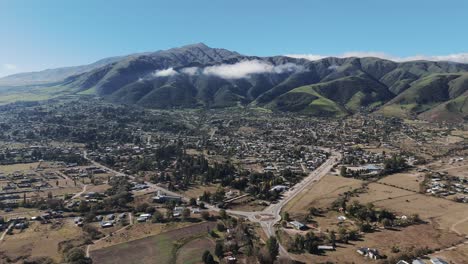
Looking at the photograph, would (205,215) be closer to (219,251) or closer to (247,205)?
(247,205)

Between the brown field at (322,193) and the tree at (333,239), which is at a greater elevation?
the tree at (333,239)

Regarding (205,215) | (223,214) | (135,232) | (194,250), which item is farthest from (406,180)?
(135,232)

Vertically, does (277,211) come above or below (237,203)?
above

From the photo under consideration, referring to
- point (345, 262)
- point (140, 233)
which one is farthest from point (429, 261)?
point (140, 233)

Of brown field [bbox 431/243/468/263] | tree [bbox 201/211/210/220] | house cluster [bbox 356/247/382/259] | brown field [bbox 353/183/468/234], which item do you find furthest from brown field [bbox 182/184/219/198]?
brown field [bbox 431/243/468/263]

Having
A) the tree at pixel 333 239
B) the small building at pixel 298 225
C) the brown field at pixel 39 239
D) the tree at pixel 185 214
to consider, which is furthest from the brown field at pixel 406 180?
the brown field at pixel 39 239

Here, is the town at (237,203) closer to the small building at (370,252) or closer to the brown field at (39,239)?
the brown field at (39,239)
